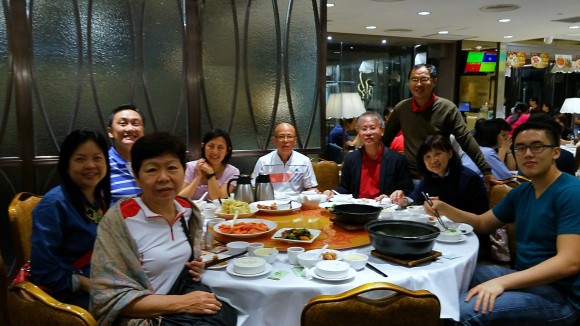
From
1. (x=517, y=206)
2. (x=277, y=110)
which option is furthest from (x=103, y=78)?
(x=517, y=206)

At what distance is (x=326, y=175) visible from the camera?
3.87 meters

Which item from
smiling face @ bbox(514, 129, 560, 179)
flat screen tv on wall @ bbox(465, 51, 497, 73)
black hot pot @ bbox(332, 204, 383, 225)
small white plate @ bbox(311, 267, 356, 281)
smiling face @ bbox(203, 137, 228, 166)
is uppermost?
flat screen tv on wall @ bbox(465, 51, 497, 73)

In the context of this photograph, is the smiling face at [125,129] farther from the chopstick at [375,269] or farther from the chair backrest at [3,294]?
the chopstick at [375,269]

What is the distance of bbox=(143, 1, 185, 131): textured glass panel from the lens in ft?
12.0

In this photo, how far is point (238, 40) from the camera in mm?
3982

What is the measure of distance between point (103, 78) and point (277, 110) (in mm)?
1610

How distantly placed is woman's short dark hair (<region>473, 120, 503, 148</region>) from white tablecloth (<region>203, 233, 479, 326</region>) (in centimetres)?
285

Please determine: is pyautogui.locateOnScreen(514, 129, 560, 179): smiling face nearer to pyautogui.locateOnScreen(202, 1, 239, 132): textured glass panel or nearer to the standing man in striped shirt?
the standing man in striped shirt

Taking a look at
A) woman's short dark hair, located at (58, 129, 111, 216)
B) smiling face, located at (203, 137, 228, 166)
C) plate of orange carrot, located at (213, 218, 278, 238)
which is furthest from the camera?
smiling face, located at (203, 137, 228, 166)

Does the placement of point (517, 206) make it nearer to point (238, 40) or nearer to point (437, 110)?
point (437, 110)

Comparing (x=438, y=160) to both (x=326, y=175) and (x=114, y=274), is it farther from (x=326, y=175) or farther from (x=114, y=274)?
(x=114, y=274)

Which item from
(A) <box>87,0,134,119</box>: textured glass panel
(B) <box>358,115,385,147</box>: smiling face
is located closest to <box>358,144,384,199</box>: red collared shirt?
(B) <box>358,115,385,147</box>: smiling face

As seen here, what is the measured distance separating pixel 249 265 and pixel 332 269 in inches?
12.5

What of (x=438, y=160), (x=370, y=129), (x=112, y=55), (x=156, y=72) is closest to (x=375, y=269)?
(x=438, y=160)
